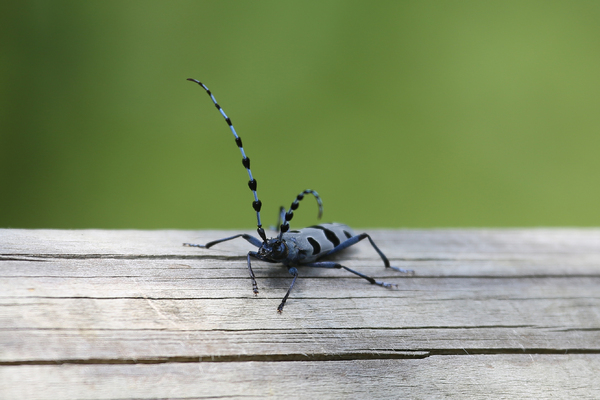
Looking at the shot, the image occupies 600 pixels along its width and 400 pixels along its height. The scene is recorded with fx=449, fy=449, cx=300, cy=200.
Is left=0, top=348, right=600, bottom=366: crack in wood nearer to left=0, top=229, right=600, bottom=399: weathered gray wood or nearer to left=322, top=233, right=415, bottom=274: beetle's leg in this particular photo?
left=0, top=229, right=600, bottom=399: weathered gray wood

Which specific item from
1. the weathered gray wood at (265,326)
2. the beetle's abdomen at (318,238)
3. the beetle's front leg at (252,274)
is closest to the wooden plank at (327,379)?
the weathered gray wood at (265,326)

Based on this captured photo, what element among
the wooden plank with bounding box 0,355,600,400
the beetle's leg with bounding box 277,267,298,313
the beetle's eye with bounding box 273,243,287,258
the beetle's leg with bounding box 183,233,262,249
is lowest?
the wooden plank with bounding box 0,355,600,400

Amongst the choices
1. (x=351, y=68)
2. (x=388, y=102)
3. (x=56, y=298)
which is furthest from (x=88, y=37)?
(x=56, y=298)

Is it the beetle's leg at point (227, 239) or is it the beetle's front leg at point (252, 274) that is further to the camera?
the beetle's leg at point (227, 239)

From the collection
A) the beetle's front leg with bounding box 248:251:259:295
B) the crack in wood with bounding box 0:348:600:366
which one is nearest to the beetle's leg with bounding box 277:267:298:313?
the beetle's front leg with bounding box 248:251:259:295

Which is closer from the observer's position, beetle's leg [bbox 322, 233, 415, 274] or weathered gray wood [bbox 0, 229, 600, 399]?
weathered gray wood [bbox 0, 229, 600, 399]

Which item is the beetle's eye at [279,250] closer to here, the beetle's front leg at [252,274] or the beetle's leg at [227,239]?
the beetle's front leg at [252,274]
